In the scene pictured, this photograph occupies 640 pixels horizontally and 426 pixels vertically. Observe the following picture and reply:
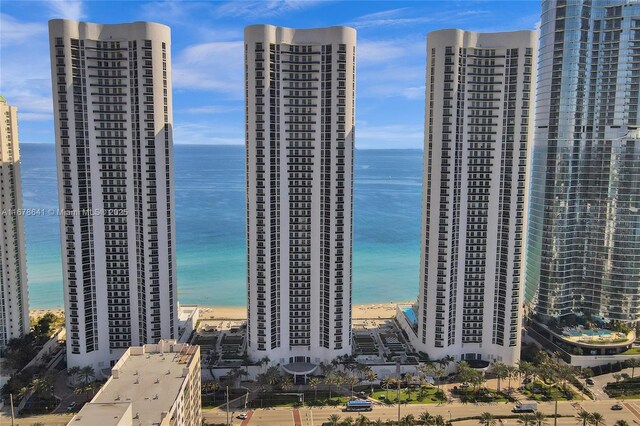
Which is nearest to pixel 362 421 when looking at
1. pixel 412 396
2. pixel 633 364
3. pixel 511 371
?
pixel 412 396

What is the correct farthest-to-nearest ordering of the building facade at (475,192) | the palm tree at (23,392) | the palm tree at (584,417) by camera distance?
the building facade at (475,192), the palm tree at (23,392), the palm tree at (584,417)

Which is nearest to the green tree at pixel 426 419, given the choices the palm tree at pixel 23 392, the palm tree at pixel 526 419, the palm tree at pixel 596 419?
the palm tree at pixel 526 419

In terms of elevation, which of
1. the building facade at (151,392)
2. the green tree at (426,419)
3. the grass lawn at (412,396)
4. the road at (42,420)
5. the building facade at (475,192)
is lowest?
the road at (42,420)

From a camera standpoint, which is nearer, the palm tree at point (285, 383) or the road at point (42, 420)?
the road at point (42, 420)

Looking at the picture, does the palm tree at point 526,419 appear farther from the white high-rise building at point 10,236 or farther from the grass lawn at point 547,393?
the white high-rise building at point 10,236

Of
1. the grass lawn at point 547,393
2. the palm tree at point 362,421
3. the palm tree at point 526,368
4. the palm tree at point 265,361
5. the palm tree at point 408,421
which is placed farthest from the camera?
the palm tree at point 265,361

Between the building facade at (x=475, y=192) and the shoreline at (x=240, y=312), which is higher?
the building facade at (x=475, y=192)

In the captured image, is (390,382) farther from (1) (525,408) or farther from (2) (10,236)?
(2) (10,236)
